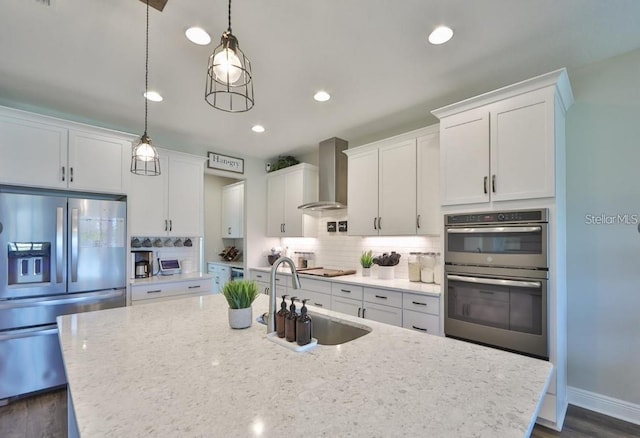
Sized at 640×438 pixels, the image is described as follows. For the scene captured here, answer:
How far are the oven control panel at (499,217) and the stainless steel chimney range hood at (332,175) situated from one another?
1701mm

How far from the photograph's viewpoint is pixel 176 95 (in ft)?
9.55

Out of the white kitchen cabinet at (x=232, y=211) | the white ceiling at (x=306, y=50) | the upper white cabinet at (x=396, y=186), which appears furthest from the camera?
A: the white kitchen cabinet at (x=232, y=211)

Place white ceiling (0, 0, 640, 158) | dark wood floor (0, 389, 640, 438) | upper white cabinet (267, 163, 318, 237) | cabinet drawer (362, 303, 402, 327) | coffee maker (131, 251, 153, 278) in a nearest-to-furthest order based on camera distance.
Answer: white ceiling (0, 0, 640, 158) < dark wood floor (0, 389, 640, 438) < cabinet drawer (362, 303, 402, 327) < coffee maker (131, 251, 153, 278) < upper white cabinet (267, 163, 318, 237)

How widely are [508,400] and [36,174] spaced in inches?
150

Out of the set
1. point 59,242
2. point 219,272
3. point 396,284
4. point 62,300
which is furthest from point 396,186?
point 219,272

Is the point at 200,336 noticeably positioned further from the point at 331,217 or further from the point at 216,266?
the point at 216,266

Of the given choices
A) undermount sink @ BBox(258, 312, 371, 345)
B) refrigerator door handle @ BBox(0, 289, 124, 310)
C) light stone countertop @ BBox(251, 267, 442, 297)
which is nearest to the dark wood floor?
refrigerator door handle @ BBox(0, 289, 124, 310)

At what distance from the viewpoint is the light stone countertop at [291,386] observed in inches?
31.0

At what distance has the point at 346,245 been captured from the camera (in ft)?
14.1

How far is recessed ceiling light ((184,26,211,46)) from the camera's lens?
1.99 metres

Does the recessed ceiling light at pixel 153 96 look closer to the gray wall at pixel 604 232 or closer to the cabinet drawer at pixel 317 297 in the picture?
the cabinet drawer at pixel 317 297

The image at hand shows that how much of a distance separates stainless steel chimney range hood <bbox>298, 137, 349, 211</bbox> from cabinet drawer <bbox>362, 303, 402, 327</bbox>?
144 cm

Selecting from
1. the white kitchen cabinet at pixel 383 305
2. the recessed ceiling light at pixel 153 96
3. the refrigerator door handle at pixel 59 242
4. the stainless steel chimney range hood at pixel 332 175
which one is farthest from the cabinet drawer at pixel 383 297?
the refrigerator door handle at pixel 59 242

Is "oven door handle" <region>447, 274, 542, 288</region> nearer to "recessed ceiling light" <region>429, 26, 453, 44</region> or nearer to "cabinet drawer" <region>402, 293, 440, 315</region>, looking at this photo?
"cabinet drawer" <region>402, 293, 440, 315</region>
